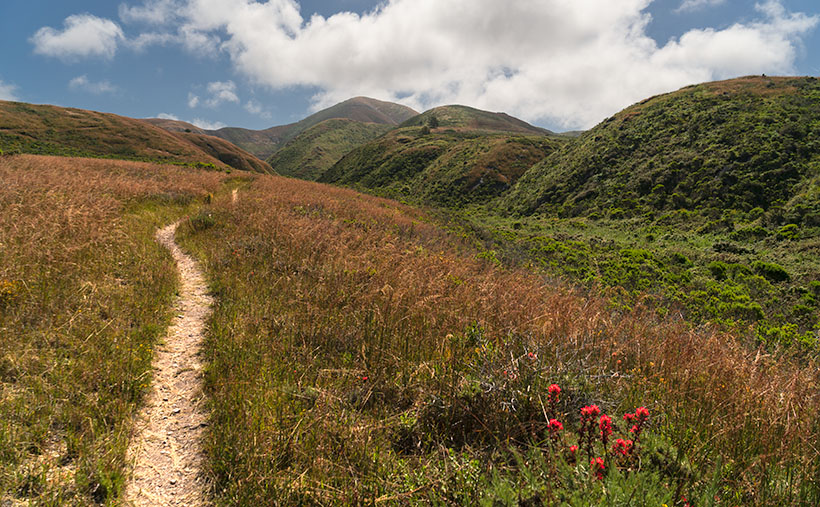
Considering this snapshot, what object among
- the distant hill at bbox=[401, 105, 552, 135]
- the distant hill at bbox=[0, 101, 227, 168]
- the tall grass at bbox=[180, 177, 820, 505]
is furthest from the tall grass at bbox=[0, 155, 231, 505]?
the distant hill at bbox=[401, 105, 552, 135]

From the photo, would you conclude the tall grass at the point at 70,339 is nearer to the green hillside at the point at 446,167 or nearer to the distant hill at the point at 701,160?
the distant hill at the point at 701,160

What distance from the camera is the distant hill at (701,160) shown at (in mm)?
22797

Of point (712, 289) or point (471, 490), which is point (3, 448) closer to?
point (471, 490)

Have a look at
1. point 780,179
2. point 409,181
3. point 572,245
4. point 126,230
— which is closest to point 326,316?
point 126,230

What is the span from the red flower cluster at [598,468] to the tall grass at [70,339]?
3334 mm

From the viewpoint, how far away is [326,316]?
15.3ft

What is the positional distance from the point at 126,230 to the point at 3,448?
687 centimetres

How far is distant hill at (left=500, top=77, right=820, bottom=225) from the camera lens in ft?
74.8

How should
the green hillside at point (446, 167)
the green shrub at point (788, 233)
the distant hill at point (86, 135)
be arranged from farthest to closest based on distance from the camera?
the green hillside at point (446, 167), the distant hill at point (86, 135), the green shrub at point (788, 233)

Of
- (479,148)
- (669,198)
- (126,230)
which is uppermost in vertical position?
(479,148)

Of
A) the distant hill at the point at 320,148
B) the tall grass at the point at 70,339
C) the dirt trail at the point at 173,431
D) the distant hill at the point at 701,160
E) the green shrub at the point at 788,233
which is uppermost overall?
the distant hill at the point at 320,148

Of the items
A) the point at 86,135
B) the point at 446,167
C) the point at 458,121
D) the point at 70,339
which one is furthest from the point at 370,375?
the point at 458,121

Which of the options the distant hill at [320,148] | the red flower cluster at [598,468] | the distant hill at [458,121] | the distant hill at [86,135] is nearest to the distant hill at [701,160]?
the red flower cluster at [598,468]

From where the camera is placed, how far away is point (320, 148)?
457 feet
